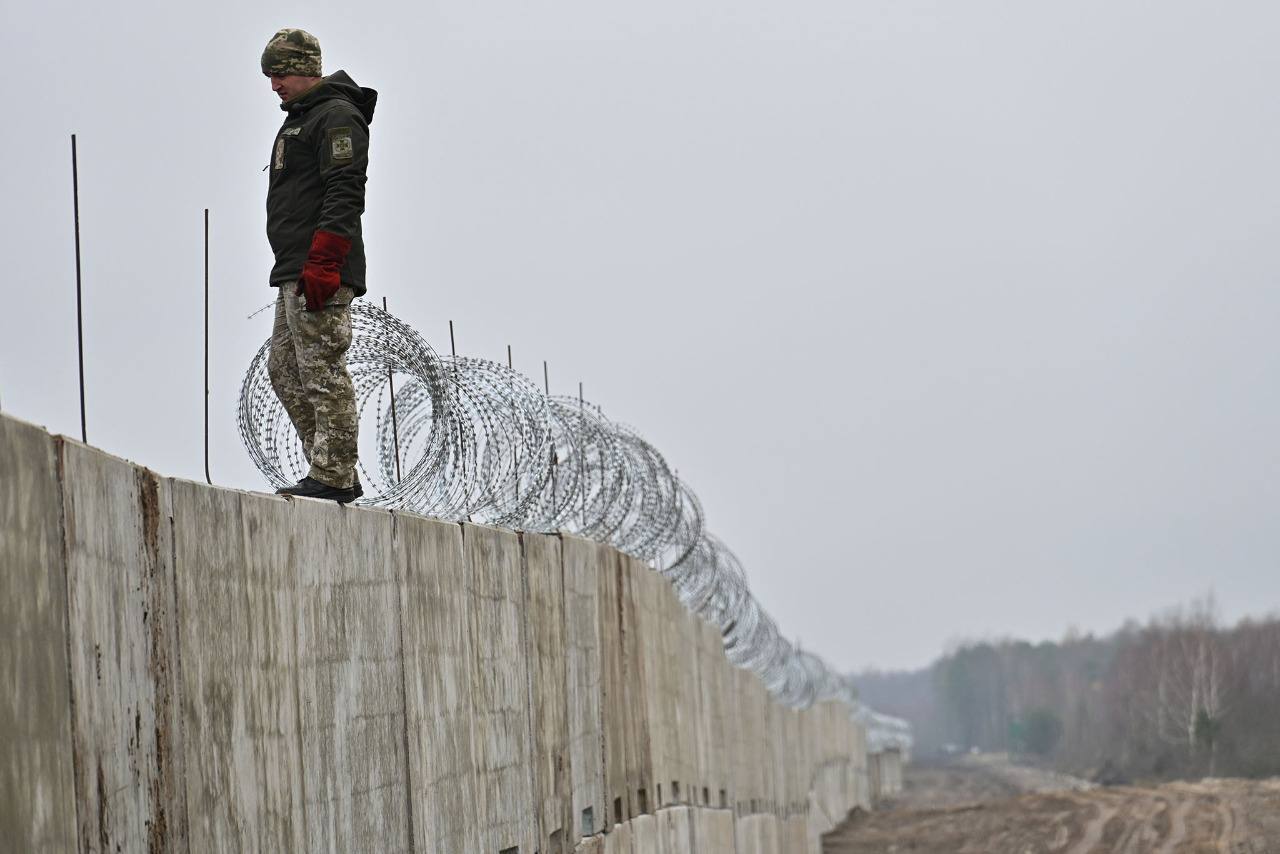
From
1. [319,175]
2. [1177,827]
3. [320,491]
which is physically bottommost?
[1177,827]

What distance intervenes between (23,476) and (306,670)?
6.83 ft

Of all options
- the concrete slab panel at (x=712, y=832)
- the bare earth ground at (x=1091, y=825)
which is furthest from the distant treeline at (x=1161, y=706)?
the concrete slab panel at (x=712, y=832)

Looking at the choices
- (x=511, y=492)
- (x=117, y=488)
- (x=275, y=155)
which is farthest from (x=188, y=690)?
(x=511, y=492)

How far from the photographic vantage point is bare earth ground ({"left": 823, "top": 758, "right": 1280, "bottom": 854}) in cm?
2548

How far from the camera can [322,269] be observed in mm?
6953

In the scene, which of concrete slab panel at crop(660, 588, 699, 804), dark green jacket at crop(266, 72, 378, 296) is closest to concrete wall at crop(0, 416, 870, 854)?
dark green jacket at crop(266, 72, 378, 296)

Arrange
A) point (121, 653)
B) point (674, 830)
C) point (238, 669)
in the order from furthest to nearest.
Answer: point (674, 830) < point (238, 669) < point (121, 653)

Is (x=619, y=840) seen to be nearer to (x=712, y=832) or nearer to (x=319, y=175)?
(x=712, y=832)

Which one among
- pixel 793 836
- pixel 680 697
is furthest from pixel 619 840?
pixel 793 836

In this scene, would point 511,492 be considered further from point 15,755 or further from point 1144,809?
point 1144,809

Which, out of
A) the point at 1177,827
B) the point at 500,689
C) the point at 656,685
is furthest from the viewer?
the point at 1177,827

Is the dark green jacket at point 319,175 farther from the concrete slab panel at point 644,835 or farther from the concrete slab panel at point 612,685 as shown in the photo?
the concrete slab panel at point 644,835

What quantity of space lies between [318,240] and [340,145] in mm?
349

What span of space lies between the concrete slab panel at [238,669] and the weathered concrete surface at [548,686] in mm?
3245
